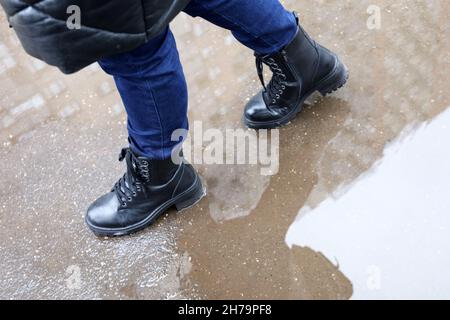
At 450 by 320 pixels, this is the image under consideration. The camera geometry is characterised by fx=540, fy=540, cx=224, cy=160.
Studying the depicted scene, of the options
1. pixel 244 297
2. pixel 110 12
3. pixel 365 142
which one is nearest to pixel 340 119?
pixel 365 142

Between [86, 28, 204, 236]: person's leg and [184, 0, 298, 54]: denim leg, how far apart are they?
13 cm

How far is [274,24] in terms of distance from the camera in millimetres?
1434

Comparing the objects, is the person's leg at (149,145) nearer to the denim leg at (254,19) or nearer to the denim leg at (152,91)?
the denim leg at (152,91)

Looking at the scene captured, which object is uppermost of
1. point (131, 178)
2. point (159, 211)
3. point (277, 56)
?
point (277, 56)

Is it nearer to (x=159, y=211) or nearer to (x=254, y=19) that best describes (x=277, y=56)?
(x=254, y=19)

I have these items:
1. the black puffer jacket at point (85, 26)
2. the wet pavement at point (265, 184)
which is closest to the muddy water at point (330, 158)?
the wet pavement at point (265, 184)

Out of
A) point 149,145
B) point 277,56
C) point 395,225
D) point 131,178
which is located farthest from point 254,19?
point 395,225

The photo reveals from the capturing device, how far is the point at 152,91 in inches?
48.1

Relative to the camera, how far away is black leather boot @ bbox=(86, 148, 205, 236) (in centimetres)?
151

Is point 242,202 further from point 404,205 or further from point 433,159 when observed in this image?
point 433,159

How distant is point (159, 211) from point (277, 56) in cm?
56

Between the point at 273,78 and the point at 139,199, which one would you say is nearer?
the point at 139,199

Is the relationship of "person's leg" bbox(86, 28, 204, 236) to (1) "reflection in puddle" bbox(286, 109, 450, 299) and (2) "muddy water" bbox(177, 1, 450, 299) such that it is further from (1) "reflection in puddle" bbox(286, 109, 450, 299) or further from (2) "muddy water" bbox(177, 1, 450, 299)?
(1) "reflection in puddle" bbox(286, 109, 450, 299)

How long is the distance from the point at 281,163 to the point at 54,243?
723mm
